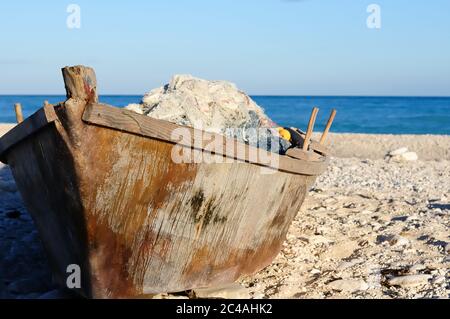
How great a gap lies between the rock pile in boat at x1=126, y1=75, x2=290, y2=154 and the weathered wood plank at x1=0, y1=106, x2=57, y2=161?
1542 millimetres

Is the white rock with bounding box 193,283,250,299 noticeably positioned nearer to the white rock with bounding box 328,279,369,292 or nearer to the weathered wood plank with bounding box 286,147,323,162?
the white rock with bounding box 328,279,369,292

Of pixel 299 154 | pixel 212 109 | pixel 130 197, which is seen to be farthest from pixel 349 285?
pixel 212 109

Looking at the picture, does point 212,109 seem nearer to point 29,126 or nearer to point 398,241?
point 398,241

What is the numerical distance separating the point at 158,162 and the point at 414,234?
11.6 ft

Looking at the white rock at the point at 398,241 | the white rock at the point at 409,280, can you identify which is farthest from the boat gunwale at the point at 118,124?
the white rock at the point at 398,241

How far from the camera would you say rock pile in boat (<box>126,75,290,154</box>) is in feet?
17.7

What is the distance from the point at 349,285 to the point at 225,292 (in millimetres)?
1045

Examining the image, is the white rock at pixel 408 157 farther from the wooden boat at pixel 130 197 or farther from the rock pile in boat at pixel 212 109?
the wooden boat at pixel 130 197

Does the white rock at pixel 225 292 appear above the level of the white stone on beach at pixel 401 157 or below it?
above

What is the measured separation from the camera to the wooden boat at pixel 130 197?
357cm

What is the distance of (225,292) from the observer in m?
4.40

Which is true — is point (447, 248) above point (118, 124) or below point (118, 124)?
below
